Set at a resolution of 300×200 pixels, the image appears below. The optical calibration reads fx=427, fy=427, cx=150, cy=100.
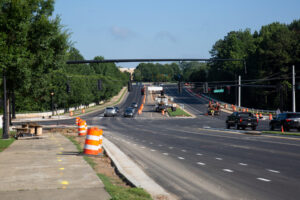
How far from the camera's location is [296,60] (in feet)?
321

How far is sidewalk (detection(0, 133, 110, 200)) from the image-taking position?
891 cm

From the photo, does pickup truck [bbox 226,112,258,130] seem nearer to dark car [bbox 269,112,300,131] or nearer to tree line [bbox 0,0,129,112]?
dark car [bbox 269,112,300,131]

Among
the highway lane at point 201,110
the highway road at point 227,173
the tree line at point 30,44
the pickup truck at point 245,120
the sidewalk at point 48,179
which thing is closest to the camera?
the sidewalk at point 48,179

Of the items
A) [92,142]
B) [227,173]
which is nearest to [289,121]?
[92,142]

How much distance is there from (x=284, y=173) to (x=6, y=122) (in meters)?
19.3

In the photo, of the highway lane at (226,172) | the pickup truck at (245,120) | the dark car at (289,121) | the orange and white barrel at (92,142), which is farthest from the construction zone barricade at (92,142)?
the pickup truck at (245,120)

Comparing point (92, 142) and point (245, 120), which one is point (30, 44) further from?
point (245, 120)

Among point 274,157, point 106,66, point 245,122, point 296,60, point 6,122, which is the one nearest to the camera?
point 274,157

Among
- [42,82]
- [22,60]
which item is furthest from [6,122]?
[22,60]

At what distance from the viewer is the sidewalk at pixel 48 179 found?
8906mm

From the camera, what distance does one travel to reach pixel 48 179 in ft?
35.7

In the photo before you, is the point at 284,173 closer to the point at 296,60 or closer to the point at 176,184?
the point at 176,184

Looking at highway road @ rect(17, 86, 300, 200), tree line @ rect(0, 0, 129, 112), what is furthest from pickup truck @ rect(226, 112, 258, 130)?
highway road @ rect(17, 86, 300, 200)

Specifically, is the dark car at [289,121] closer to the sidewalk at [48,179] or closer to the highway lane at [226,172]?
the highway lane at [226,172]
